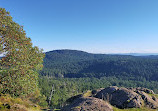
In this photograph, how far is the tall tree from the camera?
1396 cm

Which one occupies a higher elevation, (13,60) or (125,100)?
(13,60)

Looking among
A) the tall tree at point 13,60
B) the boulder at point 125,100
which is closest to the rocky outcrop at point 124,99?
the boulder at point 125,100

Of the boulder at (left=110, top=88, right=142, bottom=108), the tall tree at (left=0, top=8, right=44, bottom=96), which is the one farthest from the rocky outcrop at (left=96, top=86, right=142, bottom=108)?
the tall tree at (left=0, top=8, right=44, bottom=96)

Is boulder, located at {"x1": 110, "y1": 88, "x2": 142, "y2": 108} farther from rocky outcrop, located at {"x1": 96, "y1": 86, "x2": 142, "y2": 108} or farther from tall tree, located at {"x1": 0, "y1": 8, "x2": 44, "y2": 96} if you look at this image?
tall tree, located at {"x1": 0, "y1": 8, "x2": 44, "y2": 96}

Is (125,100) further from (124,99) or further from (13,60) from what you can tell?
(13,60)

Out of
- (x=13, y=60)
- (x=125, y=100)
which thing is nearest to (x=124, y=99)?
(x=125, y=100)

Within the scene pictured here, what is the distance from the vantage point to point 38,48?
18594mm

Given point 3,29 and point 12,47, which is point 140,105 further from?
point 3,29

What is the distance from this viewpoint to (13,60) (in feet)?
47.6

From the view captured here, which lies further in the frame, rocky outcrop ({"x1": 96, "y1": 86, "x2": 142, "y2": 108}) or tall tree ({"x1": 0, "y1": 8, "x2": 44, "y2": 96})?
rocky outcrop ({"x1": 96, "y1": 86, "x2": 142, "y2": 108})

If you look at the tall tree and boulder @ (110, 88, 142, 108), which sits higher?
the tall tree

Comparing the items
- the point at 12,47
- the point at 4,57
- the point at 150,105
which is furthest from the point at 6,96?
the point at 150,105

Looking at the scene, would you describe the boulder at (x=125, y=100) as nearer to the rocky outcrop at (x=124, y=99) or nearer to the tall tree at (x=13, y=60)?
the rocky outcrop at (x=124, y=99)

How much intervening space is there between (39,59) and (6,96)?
7553mm
